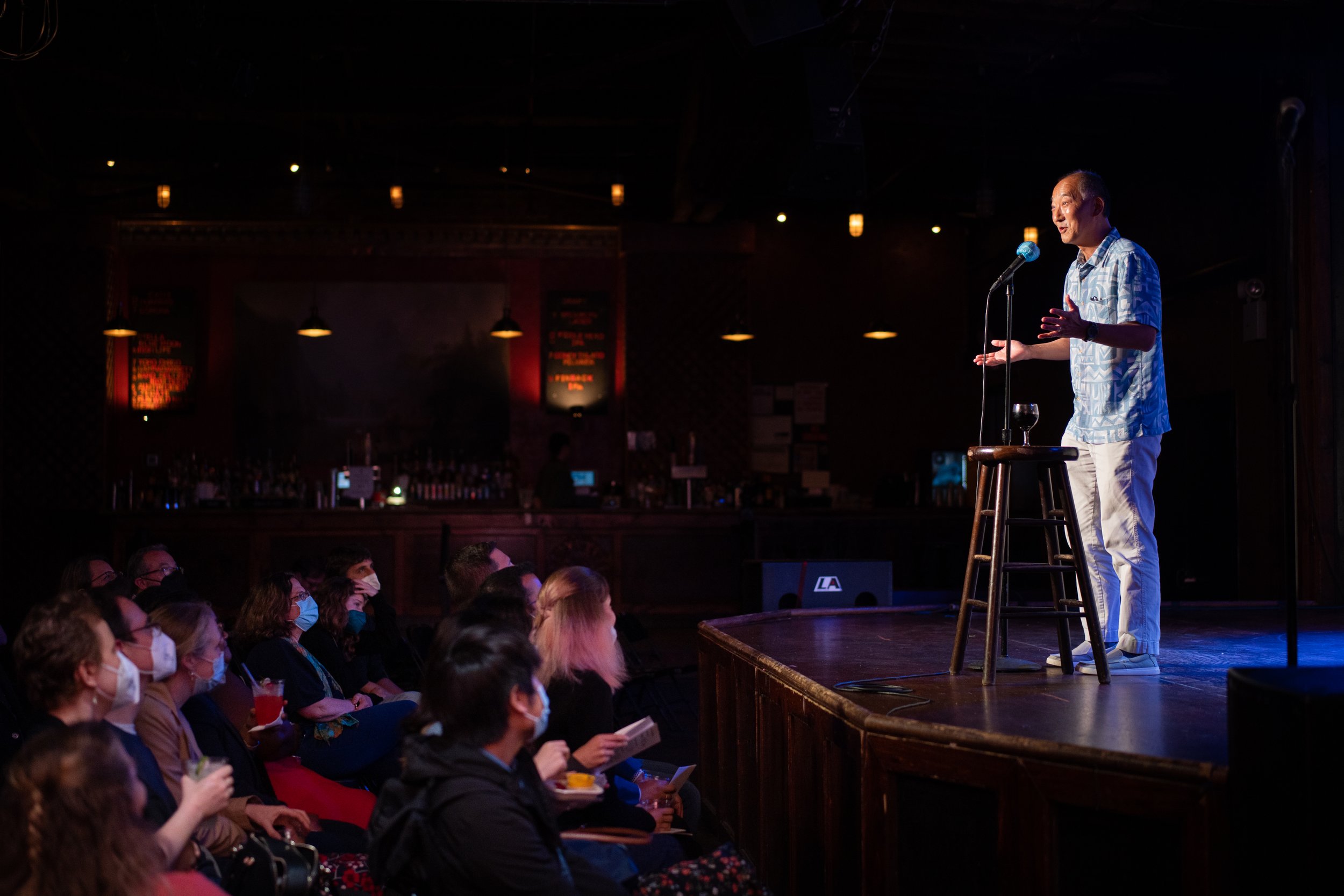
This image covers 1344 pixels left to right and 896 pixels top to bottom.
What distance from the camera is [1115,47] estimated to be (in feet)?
22.1

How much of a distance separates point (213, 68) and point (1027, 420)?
20.8 feet

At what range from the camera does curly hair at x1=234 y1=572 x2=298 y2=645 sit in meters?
3.90

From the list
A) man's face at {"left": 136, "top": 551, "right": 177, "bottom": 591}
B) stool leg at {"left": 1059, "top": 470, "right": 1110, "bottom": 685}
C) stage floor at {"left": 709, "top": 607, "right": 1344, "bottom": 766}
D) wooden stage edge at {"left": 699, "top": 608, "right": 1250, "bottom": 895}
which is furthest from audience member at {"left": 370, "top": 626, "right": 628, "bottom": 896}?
man's face at {"left": 136, "top": 551, "right": 177, "bottom": 591}

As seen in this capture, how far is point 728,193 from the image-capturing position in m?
9.46

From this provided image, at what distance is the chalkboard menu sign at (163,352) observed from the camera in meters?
10.9

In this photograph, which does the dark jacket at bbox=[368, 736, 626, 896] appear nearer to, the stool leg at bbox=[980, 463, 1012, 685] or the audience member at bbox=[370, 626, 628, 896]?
the audience member at bbox=[370, 626, 628, 896]

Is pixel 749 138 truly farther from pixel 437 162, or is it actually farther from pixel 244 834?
pixel 244 834

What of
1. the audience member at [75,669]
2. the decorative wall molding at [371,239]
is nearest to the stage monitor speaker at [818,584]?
the audience member at [75,669]

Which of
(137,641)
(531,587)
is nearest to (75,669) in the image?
(137,641)

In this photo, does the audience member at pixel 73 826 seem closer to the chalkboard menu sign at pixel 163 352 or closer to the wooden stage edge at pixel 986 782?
the wooden stage edge at pixel 986 782

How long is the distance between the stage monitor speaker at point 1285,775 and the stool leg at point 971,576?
1.15 m

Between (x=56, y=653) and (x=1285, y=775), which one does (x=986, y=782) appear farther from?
(x=56, y=653)

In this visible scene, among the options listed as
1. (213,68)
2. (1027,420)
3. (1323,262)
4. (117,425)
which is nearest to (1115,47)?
(1323,262)

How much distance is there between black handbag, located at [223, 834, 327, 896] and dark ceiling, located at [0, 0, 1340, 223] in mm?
4638
